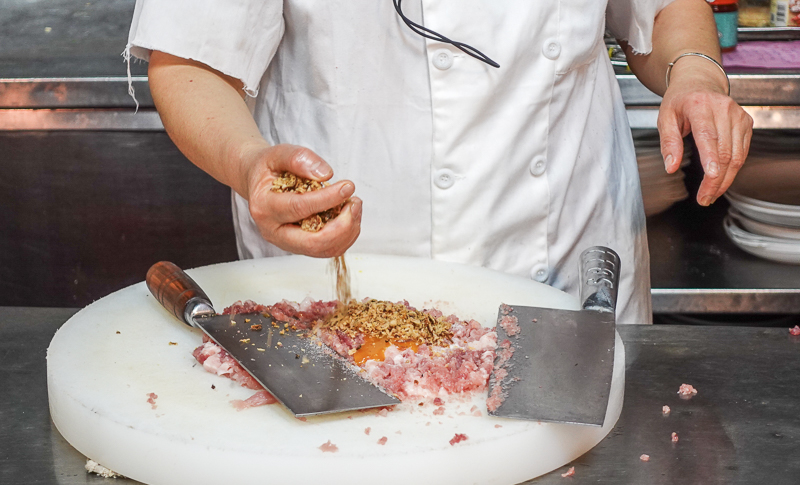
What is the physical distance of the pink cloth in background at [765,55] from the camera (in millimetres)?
2074

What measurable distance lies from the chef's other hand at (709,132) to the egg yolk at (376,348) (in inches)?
17.3

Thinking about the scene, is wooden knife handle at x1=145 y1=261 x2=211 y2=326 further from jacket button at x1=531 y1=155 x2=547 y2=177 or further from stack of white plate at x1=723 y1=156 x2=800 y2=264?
stack of white plate at x1=723 y1=156 x2=800 y2=264

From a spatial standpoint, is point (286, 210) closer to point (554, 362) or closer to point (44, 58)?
point (554, 362)

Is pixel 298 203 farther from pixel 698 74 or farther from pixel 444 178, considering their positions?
pixel 698 74

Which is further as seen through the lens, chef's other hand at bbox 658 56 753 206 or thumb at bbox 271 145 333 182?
chef's other hand at bbox 658 56 753 206

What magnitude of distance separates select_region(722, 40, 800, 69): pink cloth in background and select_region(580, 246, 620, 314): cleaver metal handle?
110cm

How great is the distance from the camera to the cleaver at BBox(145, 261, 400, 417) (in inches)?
37.1

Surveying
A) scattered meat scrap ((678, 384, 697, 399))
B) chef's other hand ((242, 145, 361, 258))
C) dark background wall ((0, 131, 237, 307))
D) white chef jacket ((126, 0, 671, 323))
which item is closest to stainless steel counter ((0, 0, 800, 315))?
dark background wall ((0, 131, 237, 307))

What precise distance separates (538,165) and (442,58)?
0.25m

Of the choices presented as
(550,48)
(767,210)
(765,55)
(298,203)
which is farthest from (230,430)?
(765,55)

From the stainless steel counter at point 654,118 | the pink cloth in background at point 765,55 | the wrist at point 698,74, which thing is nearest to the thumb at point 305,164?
the wrist at point 698,74

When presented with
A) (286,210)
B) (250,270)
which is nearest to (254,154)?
(286,210)

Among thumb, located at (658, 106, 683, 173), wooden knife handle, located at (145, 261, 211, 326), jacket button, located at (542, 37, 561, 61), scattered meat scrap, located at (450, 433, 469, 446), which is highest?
jacket button, located at (542, 37, 561, 61)

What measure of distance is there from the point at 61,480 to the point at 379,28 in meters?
0.78
